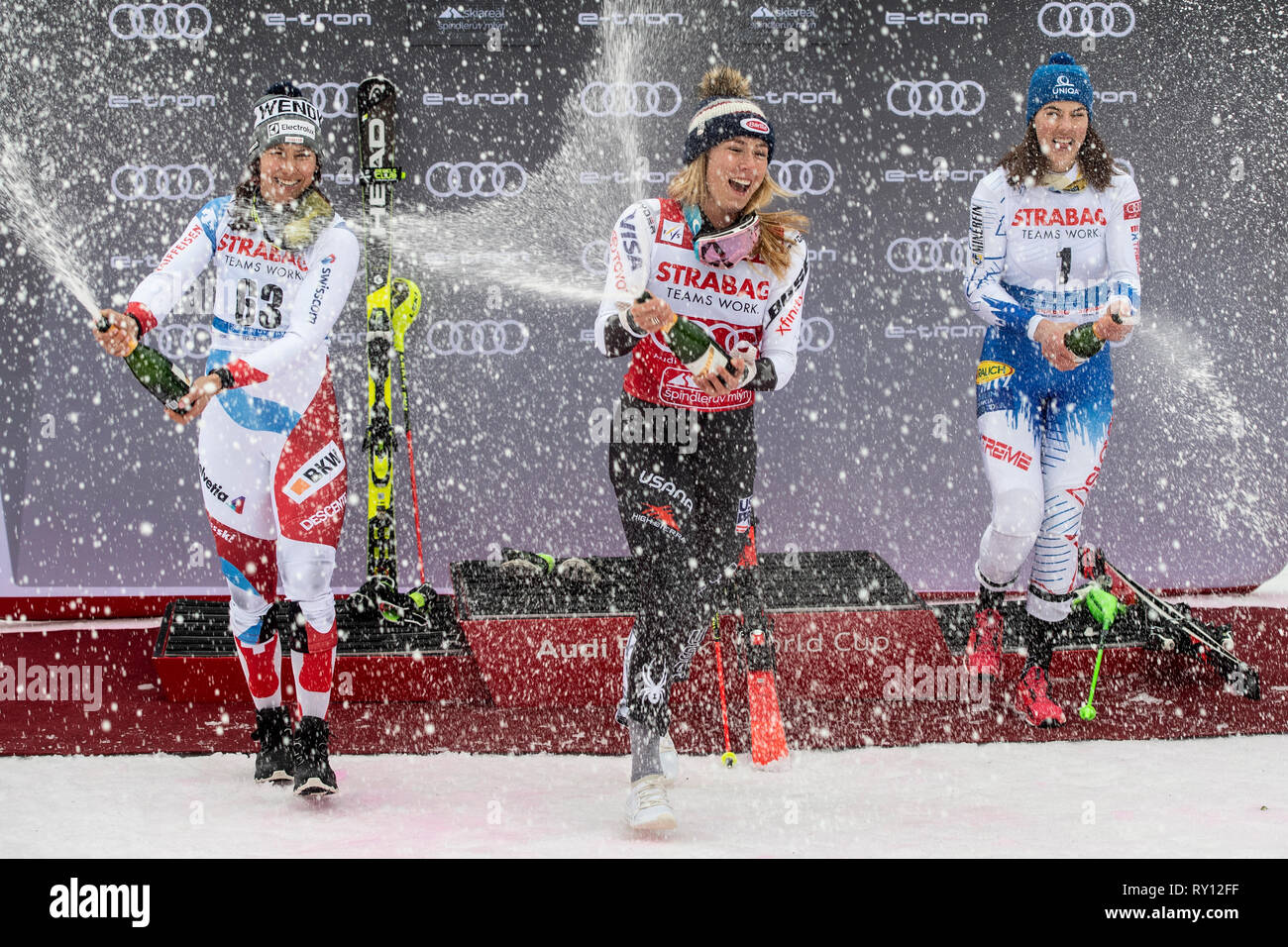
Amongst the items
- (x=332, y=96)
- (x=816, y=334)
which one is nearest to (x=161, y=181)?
(x=332, y=96)

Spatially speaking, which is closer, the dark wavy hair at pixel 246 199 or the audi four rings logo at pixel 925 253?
the dark wavy hair at pixel 246 199

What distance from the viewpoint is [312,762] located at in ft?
12.3

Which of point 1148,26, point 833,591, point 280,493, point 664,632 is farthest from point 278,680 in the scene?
point 1148,26

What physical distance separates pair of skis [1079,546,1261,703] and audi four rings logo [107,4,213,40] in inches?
168

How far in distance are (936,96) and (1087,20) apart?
0.74 meters

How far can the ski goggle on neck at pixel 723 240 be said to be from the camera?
12.2 feet

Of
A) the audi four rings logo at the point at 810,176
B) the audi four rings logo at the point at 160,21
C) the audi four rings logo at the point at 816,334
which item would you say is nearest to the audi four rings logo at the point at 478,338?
the audi four rings logo at the point at 816,334

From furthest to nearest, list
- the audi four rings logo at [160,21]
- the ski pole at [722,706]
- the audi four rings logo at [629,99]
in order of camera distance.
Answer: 1. the audi four rings logo at [629,99]
2. the audi four rings logo at [160,21]
3. the ski pole at [722,706]

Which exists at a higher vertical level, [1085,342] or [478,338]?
[478,338]

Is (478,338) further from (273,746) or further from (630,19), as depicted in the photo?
(273,746)

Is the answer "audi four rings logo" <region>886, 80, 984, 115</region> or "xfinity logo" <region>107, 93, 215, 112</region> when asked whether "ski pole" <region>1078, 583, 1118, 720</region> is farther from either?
"xfinity logo" <region>107, 93, 215, 112</region>

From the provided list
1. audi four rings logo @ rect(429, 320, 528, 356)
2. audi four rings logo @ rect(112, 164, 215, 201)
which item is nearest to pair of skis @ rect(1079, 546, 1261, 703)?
audi four rings logo @ rect(429, 320, 528, 356)

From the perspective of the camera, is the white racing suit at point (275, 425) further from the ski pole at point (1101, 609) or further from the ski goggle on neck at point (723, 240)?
the ski pole at point (1101, 609)

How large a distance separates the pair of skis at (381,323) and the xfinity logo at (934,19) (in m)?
2.32
